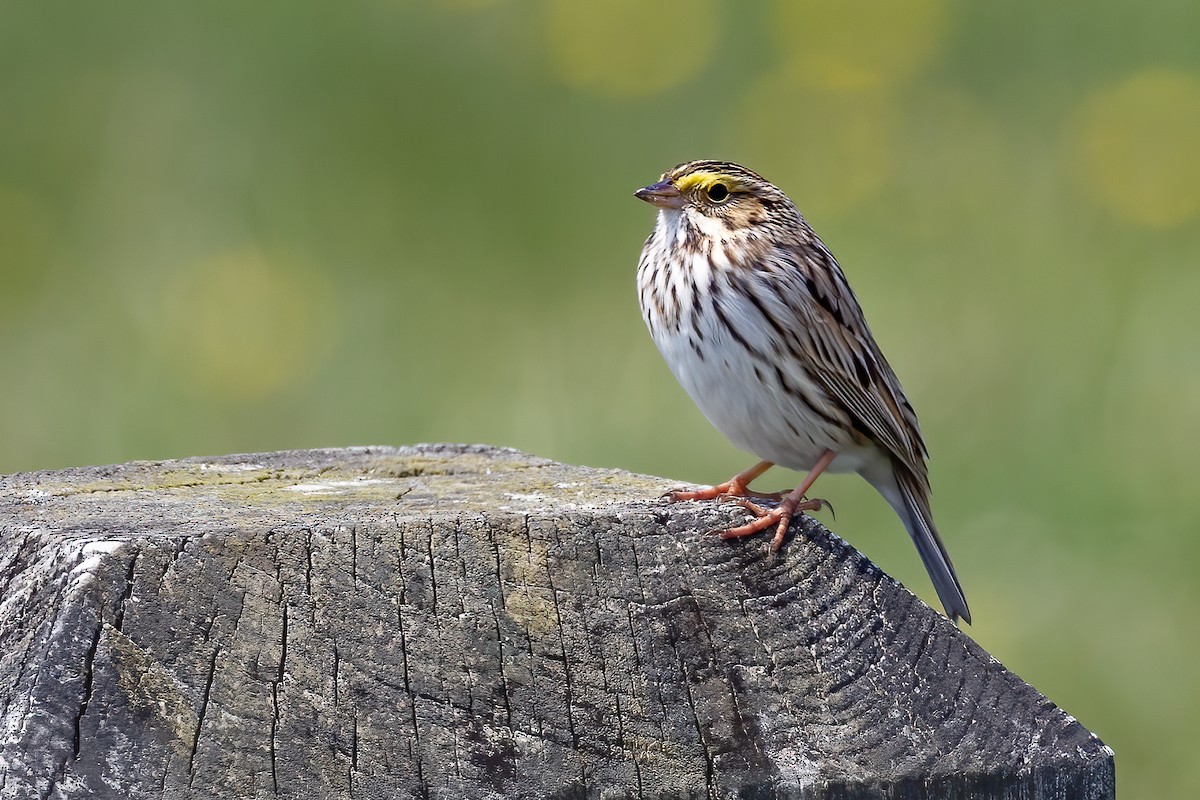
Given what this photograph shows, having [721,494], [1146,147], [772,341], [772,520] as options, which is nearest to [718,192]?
[772,341]

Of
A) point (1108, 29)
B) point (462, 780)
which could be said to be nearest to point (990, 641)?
point (1108, 29)

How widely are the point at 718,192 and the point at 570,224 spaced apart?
2.48 m

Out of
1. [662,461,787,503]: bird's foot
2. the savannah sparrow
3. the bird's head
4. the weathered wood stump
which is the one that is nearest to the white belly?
the savannah sparrow

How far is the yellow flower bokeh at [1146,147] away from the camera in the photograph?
6691 mm

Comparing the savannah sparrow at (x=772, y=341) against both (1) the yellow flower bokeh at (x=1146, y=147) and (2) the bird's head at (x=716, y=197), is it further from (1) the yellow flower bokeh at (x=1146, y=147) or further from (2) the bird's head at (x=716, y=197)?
(1) the yellow flower bokeh at (x=1146, y=147)

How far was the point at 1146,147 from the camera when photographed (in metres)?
6.88

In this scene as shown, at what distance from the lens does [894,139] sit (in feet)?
22.1

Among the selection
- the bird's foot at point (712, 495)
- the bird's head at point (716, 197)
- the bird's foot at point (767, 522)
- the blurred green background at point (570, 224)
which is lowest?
the bird's foot at point (767, 522)

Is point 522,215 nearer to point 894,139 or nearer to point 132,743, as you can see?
point 894,139

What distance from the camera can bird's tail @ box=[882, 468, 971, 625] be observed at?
13.9ft

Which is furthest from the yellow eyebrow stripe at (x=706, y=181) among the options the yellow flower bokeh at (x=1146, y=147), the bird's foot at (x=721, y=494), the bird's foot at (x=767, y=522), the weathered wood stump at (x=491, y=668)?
the yellow flower bokeh at (x=1146, y=147)

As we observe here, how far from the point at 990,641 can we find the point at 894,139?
209 cm

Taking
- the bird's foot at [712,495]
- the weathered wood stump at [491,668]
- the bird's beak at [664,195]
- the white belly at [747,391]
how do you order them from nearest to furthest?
the weathered wood stump at [491,668] → the bird's foot at [712,495] → the white belly at [747,391] → the bird's beak at [664,195]

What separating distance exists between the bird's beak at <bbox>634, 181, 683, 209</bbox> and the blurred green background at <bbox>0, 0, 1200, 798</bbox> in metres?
1.83
